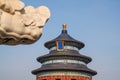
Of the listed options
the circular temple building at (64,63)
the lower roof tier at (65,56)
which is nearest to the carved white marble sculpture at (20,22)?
the circular temple building at (64,63)

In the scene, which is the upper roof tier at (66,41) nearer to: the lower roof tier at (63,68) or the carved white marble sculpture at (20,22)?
the lower roof tier at (63,68)

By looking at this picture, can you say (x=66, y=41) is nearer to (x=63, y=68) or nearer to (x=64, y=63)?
(x=64, y=63)

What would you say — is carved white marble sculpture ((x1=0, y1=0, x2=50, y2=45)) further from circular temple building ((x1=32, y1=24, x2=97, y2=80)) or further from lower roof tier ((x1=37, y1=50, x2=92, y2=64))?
lower roof tier ((x1=37, y1=50, x2=92, y2=64))

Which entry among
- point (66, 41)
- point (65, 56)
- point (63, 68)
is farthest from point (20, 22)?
point (66, 41)

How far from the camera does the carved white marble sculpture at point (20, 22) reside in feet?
10.2

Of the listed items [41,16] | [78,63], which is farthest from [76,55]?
[41,16]

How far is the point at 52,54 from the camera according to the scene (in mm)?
27672

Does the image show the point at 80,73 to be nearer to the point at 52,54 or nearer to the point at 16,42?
the point at 52,54

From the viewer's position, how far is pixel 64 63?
27.2 meters

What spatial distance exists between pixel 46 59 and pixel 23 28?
2464cm

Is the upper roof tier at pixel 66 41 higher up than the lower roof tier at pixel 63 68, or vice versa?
the upper roof tier at pixel 66 41

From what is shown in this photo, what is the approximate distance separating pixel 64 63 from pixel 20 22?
2406 centimetres

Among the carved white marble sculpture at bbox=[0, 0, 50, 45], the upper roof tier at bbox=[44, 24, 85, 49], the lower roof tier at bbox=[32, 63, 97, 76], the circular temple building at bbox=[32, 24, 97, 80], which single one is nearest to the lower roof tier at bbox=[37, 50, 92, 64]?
the circular temple building at bbox=[32, 24, 97, 80]

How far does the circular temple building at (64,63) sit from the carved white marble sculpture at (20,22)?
23.2 meters
